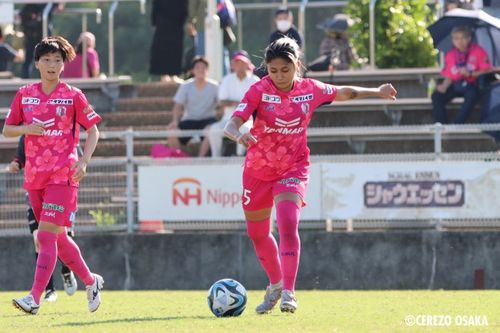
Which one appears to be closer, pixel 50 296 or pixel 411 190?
pixel 50 296

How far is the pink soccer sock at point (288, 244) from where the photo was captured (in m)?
11.1

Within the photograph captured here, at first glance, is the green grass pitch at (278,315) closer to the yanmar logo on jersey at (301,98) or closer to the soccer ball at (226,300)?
the soccer ball at (226,300)

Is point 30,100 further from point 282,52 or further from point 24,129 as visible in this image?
point 282,52

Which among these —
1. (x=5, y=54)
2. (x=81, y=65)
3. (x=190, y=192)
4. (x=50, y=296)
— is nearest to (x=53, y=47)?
(x=50, y=296)

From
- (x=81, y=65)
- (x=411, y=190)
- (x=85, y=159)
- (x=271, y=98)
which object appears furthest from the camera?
(x=81, y=65)

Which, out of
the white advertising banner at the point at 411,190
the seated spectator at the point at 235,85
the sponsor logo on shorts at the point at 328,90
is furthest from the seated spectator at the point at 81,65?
the sponsor logo on shorts at the point at 328,90

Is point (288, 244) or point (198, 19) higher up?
point (198, 19)

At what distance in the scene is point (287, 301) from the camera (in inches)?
438

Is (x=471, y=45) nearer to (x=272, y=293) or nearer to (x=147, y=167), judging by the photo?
(x=147, y=167)

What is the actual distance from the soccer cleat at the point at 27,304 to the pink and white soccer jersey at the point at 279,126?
6.30 ft

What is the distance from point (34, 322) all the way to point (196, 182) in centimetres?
679

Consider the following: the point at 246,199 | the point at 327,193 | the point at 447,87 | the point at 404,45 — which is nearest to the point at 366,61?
the point at 404,45

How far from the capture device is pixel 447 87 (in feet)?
61.4

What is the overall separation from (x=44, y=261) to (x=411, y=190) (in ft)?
21.2
